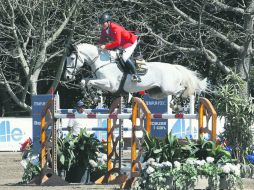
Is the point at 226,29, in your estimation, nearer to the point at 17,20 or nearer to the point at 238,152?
the point at 17,20

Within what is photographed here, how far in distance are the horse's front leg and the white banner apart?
47.9 feet

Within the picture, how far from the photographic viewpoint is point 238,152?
18359mm

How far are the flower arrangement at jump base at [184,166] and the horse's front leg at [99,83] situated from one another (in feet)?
9.85

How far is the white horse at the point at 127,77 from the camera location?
641 inches

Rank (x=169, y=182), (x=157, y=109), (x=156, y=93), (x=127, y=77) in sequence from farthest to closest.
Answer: (x=157, y=109) < (x=156, y=93) < (x=127, y=77) < (x=169, y=182)

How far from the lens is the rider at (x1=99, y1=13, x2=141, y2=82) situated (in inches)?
629

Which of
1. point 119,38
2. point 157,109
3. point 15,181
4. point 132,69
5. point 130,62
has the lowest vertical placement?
point 15,181

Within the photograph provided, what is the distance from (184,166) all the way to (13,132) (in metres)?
18.7

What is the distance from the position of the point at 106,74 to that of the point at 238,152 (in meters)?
3.75

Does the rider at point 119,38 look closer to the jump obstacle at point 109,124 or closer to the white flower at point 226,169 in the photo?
the jump obstacle at point 109,124

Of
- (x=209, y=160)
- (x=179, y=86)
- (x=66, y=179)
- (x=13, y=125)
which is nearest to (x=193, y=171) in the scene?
(x=209, y=160)

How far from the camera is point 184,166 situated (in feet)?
41.7

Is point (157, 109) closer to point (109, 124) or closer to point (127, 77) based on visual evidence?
point (127, 77)

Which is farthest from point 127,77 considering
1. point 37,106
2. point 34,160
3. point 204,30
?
point 204,30
